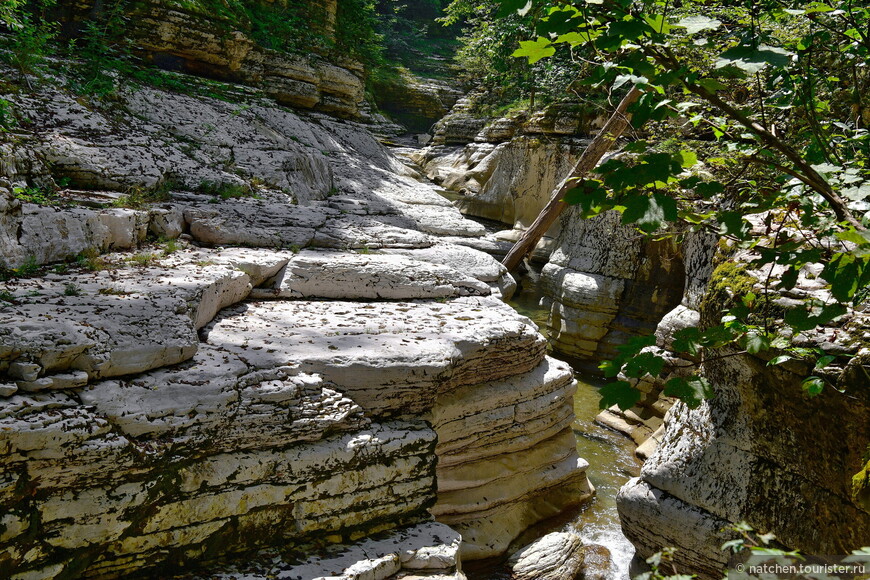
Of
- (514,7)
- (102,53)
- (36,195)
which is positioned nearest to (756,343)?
(514,7)

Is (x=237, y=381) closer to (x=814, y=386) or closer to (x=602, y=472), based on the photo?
(x=814, y=386)

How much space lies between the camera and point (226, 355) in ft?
12.4

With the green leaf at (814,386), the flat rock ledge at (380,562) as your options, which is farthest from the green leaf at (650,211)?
the flat rock ledge at (380,562)

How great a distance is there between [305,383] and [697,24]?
10.1ft

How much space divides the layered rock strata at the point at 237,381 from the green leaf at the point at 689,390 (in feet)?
8.77

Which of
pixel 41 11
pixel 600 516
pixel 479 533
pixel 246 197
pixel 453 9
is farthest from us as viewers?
pixel 453 9

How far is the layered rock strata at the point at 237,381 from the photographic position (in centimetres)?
297

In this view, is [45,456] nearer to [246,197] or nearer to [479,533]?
[479,533]

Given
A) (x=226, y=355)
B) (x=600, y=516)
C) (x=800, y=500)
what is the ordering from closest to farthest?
(x=800, y=500) < (x=226, y=355) < (x=600, y=516)

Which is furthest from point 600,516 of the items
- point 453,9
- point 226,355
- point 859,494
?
point 453,9

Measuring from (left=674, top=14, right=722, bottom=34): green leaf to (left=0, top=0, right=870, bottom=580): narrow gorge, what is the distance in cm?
40

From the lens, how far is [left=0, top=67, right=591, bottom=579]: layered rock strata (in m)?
2.97

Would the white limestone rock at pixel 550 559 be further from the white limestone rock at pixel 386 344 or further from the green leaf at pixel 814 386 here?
the green leaf at pixel 814 386

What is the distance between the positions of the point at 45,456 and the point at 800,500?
4.27 m
